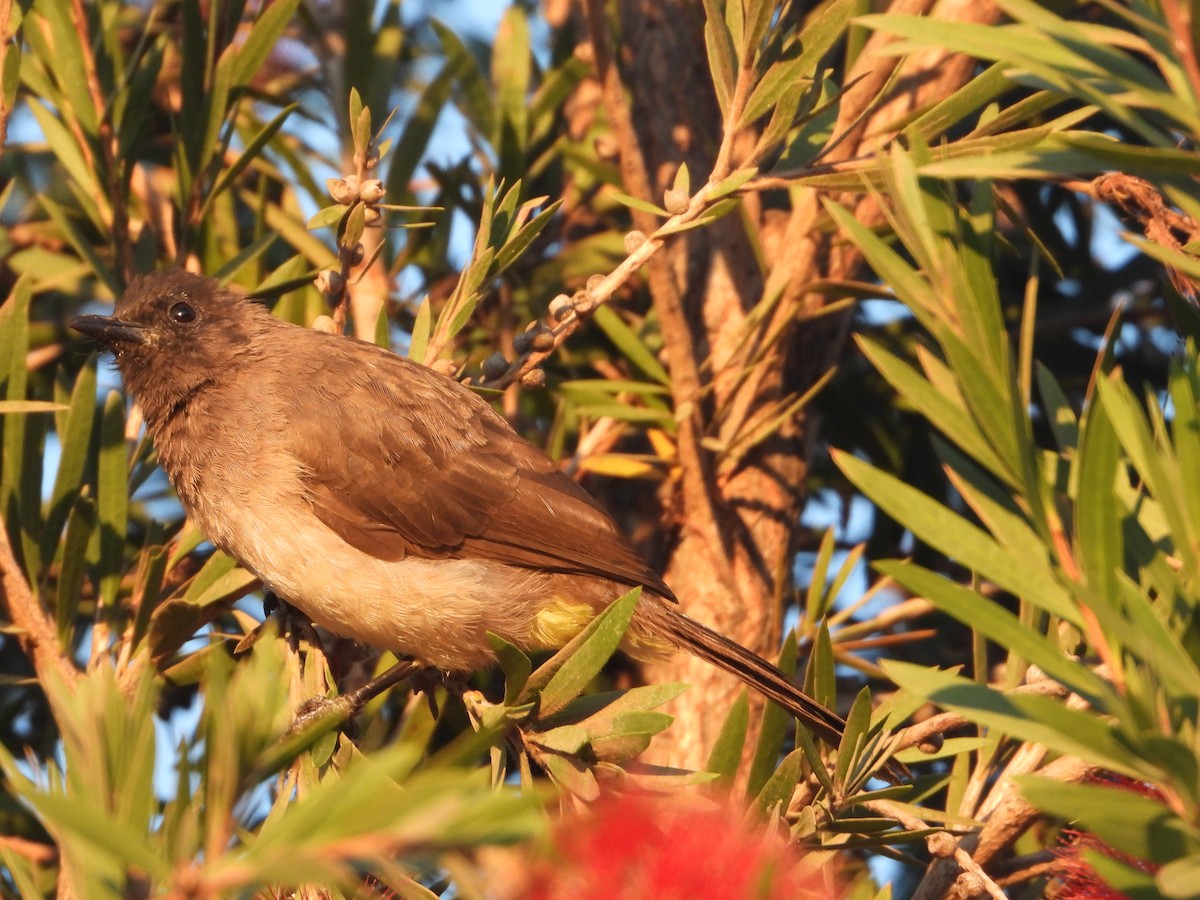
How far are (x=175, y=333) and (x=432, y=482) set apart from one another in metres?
0.97

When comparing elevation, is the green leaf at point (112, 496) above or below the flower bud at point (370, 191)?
below

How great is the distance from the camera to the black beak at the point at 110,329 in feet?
13.1

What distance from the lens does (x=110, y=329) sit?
4.03m

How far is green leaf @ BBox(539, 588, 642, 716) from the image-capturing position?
7.24ft

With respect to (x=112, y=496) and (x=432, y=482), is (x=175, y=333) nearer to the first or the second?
(x=112, y=496)

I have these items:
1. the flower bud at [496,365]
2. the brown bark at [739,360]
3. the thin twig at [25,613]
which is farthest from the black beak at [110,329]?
the brown bark at [739,360]

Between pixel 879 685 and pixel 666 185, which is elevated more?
pixel 666 185

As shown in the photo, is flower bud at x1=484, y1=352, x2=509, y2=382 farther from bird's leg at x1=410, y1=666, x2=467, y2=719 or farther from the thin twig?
the thin twig

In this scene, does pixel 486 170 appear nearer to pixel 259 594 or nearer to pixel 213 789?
pixel 259 594

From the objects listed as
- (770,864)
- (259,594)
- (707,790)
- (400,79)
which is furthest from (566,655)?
(400,79)

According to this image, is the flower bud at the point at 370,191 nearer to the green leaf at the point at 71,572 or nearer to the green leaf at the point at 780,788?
the green leaf at the point at 71,572

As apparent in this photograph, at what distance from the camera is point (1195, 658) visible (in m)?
1.63

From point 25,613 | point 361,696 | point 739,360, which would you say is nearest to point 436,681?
point 361,696

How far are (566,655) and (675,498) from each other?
180 centimetres
